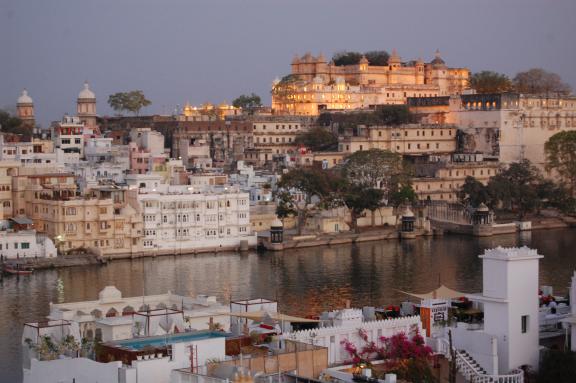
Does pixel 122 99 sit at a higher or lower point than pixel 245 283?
higher

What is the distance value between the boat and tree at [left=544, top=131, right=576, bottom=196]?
26.6 meters

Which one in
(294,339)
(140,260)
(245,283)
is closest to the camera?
(294,339)

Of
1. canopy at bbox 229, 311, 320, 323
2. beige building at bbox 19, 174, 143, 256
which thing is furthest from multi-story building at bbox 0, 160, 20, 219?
canopy at bbox 229, 311, 320, 323

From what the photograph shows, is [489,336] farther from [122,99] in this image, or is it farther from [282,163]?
[122,99]

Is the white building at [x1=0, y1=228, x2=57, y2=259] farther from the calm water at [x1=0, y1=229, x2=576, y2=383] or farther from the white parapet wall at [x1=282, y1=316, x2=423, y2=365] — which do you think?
the white parapet wall at [x1=282, y1=316, x2=423, y2=365]

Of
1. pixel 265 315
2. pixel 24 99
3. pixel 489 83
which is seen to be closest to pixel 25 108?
pixel 24 99

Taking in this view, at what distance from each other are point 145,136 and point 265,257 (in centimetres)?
1943

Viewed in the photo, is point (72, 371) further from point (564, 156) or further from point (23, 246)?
point (564, 156)

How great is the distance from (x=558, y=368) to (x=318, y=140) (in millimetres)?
48004

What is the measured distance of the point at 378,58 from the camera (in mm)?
84000

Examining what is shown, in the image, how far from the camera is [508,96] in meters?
65.4

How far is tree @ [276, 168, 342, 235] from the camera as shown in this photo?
152ft

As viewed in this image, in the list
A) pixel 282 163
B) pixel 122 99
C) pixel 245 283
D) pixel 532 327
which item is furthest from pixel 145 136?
pixel 532 327

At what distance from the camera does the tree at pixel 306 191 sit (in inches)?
1826
